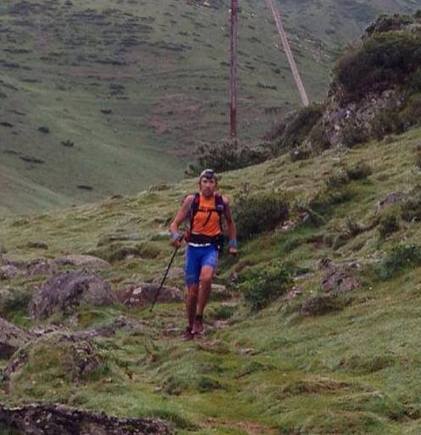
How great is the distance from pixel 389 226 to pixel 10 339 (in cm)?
677

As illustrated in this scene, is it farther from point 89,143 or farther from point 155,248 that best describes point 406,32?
point 89,143

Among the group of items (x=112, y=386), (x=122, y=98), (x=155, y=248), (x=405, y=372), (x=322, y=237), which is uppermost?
(x=405, y=372)

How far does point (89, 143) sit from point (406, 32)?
38.8m

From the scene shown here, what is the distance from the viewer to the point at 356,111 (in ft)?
108

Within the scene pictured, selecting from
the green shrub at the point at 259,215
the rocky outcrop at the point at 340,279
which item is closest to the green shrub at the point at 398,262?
the rocky outcrop at the point at 340,279

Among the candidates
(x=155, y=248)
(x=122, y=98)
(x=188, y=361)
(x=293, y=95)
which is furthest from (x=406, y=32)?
(x=293, y=95)

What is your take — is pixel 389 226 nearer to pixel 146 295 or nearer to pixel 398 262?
pixel 398 262

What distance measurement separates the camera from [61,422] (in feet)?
26.1

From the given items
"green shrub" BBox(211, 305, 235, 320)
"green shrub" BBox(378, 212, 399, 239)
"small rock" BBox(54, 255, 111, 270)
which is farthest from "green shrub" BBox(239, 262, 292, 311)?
"small rock" BBox(54, 255, 111, 270)

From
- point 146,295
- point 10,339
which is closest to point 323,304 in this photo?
point 10,339

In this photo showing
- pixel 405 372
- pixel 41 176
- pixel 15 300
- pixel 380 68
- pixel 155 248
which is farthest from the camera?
pixel 41 176

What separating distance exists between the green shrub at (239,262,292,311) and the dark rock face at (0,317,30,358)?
368 cm

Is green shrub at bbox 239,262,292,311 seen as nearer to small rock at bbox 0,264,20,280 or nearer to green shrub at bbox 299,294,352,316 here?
green shrub at bbox 299,294,352,316

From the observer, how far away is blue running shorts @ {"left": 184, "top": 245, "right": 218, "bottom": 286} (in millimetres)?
13461
